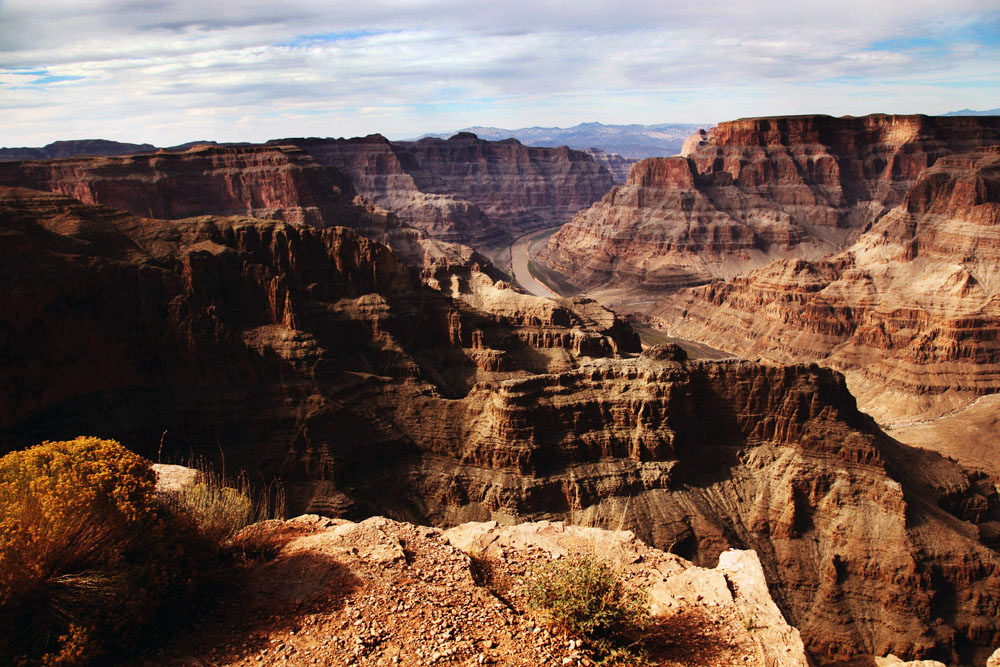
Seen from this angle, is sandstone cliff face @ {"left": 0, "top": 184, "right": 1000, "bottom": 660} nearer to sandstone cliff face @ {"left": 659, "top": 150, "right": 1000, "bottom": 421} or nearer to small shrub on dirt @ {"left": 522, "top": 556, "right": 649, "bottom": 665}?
small shrub on dirt @ {"left": 522, "top": 556, "right": 649, "bottom": 665}

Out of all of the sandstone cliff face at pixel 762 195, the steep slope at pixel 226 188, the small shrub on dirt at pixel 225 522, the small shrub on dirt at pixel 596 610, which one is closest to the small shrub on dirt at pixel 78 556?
the small shrub on dirt at pixel 225 522

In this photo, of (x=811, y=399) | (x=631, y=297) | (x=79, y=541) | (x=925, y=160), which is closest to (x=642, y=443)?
(x=811, y=399)

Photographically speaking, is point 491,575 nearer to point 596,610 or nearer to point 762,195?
point 596,610

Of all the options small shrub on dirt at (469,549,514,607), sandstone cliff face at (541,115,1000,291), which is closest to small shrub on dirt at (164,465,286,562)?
small shrub on dirt at (469,549,514,607)

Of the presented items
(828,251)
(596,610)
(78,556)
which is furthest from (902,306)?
(78,556)

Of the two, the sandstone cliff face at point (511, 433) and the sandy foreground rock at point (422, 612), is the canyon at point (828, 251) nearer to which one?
the sandstone cliff face at point (511, 433)
